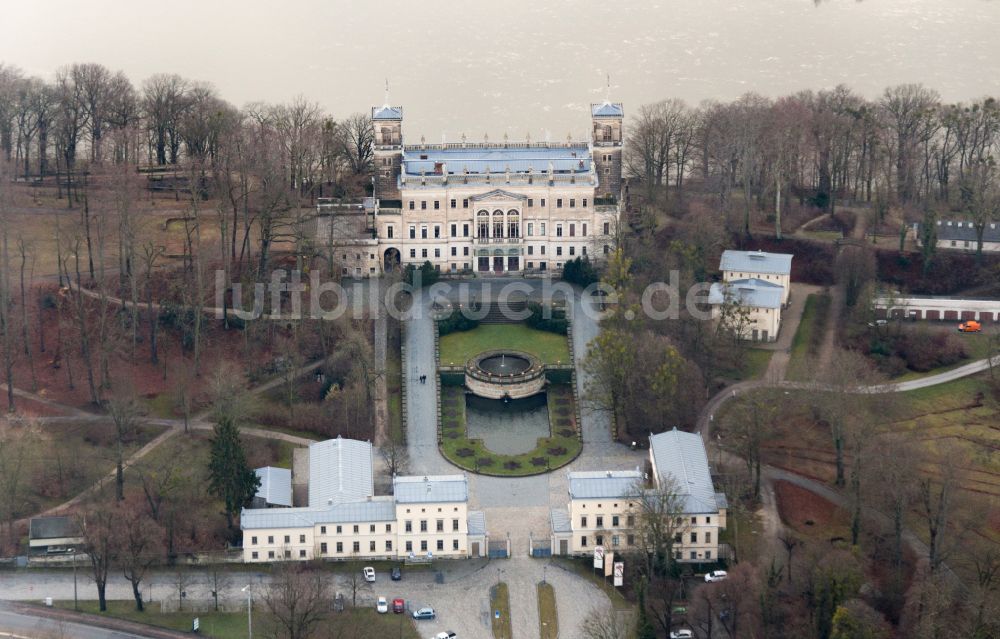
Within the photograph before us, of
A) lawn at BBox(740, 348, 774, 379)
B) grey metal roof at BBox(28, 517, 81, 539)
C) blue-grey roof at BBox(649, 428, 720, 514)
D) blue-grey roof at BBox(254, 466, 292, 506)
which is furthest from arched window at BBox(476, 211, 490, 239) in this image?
grey metal roof at BBox(28, 517, 81, 539)

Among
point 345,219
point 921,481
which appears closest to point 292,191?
point 345,219

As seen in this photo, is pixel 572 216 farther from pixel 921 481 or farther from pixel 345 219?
pixel 921 481

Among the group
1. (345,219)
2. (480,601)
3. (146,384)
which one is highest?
(345,219)

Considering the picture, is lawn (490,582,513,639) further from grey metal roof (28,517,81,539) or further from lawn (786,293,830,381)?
lawn (786,293,830,381)

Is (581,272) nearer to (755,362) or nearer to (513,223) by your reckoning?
(513,223)

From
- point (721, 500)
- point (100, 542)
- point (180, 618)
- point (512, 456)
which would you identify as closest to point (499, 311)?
point (512, 456)
